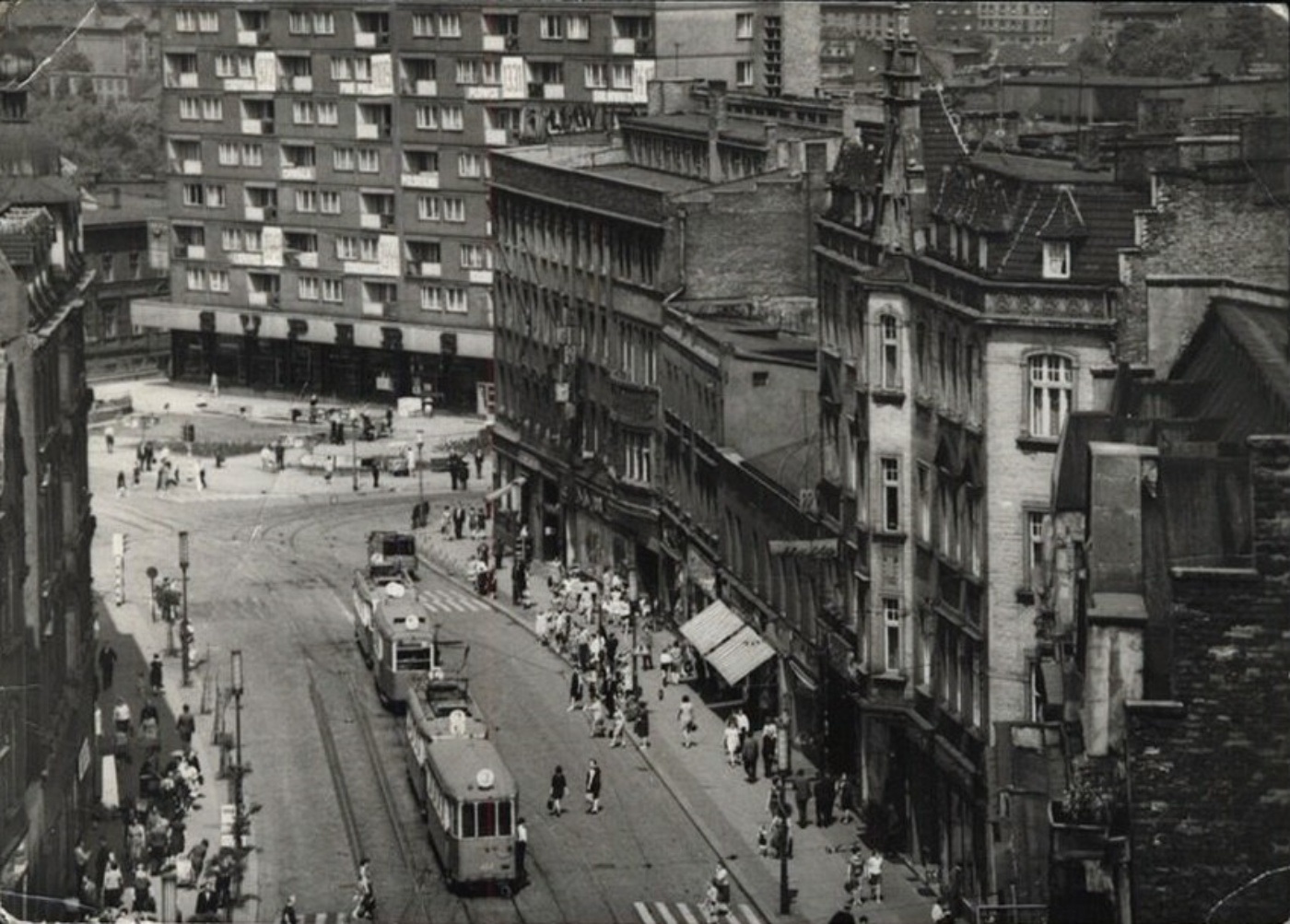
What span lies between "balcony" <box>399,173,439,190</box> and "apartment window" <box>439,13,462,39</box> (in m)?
8.84

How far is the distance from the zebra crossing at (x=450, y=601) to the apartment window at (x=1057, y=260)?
115ft

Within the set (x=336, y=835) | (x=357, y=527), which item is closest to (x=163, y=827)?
(x=336, y=835)

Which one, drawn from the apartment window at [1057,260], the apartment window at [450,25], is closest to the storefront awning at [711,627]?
the apartment window at [1057,260]

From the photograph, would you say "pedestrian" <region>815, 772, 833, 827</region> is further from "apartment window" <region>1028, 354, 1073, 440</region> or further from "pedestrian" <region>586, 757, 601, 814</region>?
"apartment window" <region>1028, 354, 1073, 440</region>

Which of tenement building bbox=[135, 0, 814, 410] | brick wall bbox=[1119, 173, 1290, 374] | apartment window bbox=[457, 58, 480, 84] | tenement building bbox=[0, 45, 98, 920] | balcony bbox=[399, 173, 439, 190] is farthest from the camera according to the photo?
balcony bbox=[399, 173, 439, 190]

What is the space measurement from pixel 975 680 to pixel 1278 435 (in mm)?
26851

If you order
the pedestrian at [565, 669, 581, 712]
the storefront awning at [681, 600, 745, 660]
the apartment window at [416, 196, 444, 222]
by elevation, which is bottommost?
the pedestrian at [565, 669, 581, 712]

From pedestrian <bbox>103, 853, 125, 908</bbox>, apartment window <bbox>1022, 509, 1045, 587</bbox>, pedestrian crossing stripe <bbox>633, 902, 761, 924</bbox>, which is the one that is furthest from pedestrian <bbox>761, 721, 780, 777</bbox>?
pedestrian <bbox>103, 853, 125, 908</bbox>

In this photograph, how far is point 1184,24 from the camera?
10531 centimetres

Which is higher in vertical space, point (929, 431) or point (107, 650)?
point (929, 431)

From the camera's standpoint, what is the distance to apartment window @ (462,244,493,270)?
131 m

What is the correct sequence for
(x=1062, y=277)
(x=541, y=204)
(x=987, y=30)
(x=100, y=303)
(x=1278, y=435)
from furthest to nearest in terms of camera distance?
(x=100, y=303), (x=987, y=30), (x=541, y=204), (x=1062, y=277), (x=1278, y=435)

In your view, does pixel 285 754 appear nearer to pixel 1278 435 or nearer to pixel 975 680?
pixel 975 680

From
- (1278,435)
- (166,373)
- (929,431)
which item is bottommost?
(166,373)
